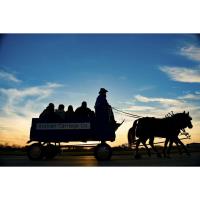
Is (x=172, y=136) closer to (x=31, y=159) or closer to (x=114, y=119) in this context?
(x=114, y=119)

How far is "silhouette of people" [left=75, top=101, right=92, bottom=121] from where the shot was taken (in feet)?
35.1

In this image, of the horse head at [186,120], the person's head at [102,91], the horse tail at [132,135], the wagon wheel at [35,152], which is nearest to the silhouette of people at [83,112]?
the person's head at [102,91]

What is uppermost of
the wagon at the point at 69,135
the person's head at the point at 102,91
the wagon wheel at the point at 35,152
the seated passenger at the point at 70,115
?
the person's head at the point at 102,91

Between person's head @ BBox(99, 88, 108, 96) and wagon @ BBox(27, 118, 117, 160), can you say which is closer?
wagon @ BBox(27, 118, 117, 160)

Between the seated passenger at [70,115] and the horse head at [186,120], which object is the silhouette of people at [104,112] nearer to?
the seated passenger at [70,115]

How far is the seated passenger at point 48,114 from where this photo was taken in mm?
10844

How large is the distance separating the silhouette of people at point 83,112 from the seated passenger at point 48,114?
0.67 m

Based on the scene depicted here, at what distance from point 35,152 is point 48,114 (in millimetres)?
1090

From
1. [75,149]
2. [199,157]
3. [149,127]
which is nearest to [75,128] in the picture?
[75,149]

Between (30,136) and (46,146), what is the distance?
596 millimetres

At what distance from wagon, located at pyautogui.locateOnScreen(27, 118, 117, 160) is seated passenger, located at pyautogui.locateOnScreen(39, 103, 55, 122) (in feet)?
0.37

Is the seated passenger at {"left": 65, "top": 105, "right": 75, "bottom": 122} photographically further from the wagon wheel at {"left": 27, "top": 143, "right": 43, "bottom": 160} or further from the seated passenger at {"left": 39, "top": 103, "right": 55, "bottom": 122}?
the wagon wheel at {"left": 27, "top": 143, "right": 43, "bottom": 160}

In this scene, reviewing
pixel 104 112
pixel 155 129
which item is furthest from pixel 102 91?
pixel 155 129

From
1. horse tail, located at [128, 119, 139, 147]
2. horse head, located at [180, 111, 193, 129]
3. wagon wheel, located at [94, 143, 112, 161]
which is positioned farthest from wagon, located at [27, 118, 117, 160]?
horse head, located at [180, 111, 193, 129]
